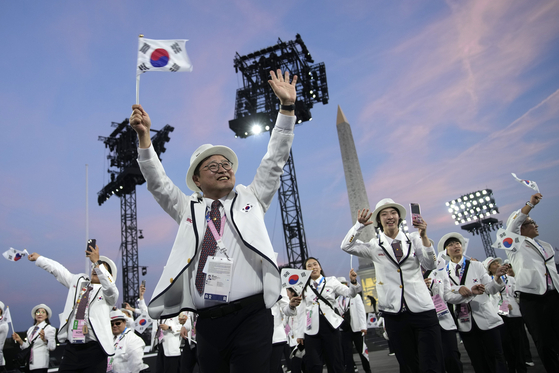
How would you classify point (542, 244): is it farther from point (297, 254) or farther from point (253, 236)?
point (297, 254)

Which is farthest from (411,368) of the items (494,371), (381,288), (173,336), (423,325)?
(173,336)

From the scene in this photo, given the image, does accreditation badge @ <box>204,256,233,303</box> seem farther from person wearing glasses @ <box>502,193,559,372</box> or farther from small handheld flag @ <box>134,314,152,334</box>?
small handheld flag @ <box>134,314,152,334</box>

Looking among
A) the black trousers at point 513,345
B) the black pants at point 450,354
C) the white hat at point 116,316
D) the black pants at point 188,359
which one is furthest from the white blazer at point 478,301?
the white hat at point 116,316

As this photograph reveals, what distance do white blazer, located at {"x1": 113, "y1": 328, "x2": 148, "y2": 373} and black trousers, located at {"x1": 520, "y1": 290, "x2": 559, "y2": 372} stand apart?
20.5 feet

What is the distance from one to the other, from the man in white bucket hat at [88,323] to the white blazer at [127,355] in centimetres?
222

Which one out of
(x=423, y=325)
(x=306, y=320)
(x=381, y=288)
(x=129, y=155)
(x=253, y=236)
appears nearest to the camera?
(x=253, y=236)

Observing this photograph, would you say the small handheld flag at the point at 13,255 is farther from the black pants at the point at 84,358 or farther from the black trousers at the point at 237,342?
the black trousers at the point at 237,342

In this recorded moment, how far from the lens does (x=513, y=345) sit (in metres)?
6.00

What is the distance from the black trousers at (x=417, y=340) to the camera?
3533 mm

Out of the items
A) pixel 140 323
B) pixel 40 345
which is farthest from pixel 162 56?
pixel 140 323

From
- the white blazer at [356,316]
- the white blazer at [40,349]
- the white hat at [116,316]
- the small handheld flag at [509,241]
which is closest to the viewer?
the small handheld flag at [509,241]

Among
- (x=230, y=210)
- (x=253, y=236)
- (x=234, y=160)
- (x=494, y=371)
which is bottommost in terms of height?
(x=494, y=371)

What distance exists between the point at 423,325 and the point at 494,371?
167 cm

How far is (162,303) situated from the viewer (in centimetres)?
213
